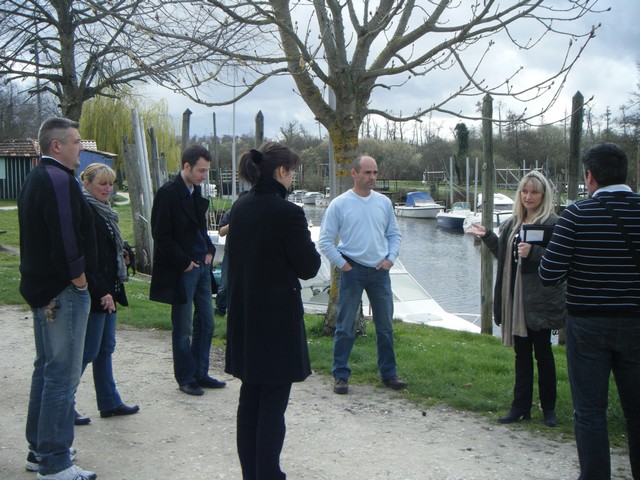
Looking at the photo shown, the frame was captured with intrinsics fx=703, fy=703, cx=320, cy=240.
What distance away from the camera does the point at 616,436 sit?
17.3ft

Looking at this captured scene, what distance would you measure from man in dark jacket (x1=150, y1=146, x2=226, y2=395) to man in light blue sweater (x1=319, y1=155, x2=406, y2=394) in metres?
1.14

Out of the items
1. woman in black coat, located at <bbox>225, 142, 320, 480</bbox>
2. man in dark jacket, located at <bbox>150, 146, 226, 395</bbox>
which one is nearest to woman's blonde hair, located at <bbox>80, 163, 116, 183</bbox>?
man in dark jacket, located at <bbox>150, 146, 226, 395</bbox>

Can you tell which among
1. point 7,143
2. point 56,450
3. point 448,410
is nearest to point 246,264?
point 56,450

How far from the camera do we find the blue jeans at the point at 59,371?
4270 millimetres

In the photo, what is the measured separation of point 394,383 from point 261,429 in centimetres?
280

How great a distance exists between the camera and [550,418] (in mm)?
5512

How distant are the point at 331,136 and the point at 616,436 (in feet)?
14.7

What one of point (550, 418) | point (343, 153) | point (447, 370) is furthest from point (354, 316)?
point (343, 153)

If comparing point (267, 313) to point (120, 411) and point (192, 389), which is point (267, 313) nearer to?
point (120, 411)

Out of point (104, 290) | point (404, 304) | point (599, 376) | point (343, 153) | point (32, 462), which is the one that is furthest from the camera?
point (404, 304)

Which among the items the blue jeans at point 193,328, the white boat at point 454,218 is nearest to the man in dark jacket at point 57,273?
the blue jeans at point 193,328

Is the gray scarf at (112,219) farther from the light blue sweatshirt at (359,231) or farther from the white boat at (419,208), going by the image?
the white boat at (419,208)

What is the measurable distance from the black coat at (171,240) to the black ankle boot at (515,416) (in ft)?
9.28

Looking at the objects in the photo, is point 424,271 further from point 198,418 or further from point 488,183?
point 198,418
